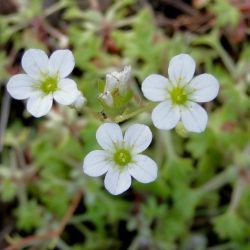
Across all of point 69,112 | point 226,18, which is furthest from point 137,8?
point 69,112

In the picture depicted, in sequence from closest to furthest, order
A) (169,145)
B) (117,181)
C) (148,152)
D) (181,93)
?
(117,181) → (181,93) → (169,145) → (148,152)

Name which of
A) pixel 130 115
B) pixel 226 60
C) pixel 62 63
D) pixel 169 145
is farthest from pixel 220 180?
pixel 62 63

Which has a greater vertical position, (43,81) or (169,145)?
(43,81)

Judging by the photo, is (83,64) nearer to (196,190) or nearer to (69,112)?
(69,112)

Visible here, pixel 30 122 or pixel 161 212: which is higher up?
pixel 30 122

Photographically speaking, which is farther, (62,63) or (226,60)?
(226,60)

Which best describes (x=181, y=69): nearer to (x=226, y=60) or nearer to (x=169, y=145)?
(x=169, y=145)

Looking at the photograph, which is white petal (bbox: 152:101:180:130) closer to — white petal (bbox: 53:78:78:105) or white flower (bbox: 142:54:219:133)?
white flower (bbox: 142:54:219:133)
